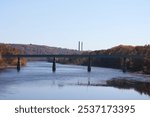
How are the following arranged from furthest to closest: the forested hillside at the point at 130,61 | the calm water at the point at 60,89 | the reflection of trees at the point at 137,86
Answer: the forested hillside at the point at 130,61, the reflection of trees at the point at 137,86, the calm water at the point at 60,89

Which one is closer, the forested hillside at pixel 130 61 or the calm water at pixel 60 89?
the calm water at pixel 60 89

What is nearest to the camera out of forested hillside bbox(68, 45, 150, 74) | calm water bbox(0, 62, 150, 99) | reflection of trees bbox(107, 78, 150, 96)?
calm water bbox(0, 62, 150, 99)

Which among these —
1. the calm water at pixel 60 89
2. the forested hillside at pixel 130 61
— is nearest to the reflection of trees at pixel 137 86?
the calm water at pixel 60 89

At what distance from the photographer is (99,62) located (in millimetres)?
140250

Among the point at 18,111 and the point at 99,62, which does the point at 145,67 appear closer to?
the point at 99,62

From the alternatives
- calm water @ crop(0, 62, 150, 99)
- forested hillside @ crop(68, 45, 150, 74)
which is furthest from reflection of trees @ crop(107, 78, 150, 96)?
forested hillside @ crop(68, 45, 150, 74)

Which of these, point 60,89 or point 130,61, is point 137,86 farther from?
point 130,61

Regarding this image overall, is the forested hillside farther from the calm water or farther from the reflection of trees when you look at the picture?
the calm water

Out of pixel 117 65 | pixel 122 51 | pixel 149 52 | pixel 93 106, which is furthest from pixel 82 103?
pixel 122 51

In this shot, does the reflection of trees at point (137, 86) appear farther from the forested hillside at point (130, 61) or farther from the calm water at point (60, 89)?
the forested hillside at point (130, 61)

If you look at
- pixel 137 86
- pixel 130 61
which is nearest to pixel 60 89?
pixel 137 86

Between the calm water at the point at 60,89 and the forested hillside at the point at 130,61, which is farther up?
the forested hillside at the point at 130,61

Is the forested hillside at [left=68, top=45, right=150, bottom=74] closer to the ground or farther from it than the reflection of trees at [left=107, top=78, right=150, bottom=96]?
farther from it

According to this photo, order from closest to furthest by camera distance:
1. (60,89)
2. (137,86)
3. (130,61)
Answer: (60,89), (137,86), (130,61)
